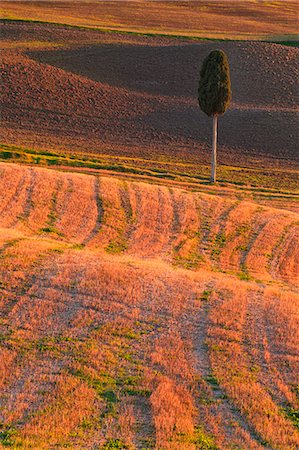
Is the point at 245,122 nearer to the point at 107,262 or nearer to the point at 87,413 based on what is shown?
the point at 107,262

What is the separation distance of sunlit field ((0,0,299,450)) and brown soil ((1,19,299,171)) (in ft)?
0.86

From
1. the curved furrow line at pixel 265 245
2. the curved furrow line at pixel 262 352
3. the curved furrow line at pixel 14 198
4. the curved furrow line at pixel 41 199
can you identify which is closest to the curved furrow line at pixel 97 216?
the curved furrow line at pixel 41 199

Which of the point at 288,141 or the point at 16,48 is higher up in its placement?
the point at 16,48

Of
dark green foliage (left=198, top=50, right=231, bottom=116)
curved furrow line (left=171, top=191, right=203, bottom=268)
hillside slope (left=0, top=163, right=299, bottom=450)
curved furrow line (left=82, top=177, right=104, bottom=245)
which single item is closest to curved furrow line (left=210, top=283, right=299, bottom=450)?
hillside slope (left=0, top=163, right=299, bottom=450)

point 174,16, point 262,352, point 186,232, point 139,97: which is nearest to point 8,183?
point 186,232

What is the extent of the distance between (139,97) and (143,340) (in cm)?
4848

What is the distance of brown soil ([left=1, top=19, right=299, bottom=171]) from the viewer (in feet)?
173

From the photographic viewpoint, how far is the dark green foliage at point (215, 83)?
39719 mm

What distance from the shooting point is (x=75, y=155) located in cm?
4547

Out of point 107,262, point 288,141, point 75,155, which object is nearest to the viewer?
point 107,262

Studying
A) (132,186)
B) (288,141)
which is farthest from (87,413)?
(288,141)

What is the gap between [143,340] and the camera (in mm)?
16750

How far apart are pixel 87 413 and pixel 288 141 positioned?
45.4 meters

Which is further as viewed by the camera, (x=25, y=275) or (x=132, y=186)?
(x=132, y=186)
